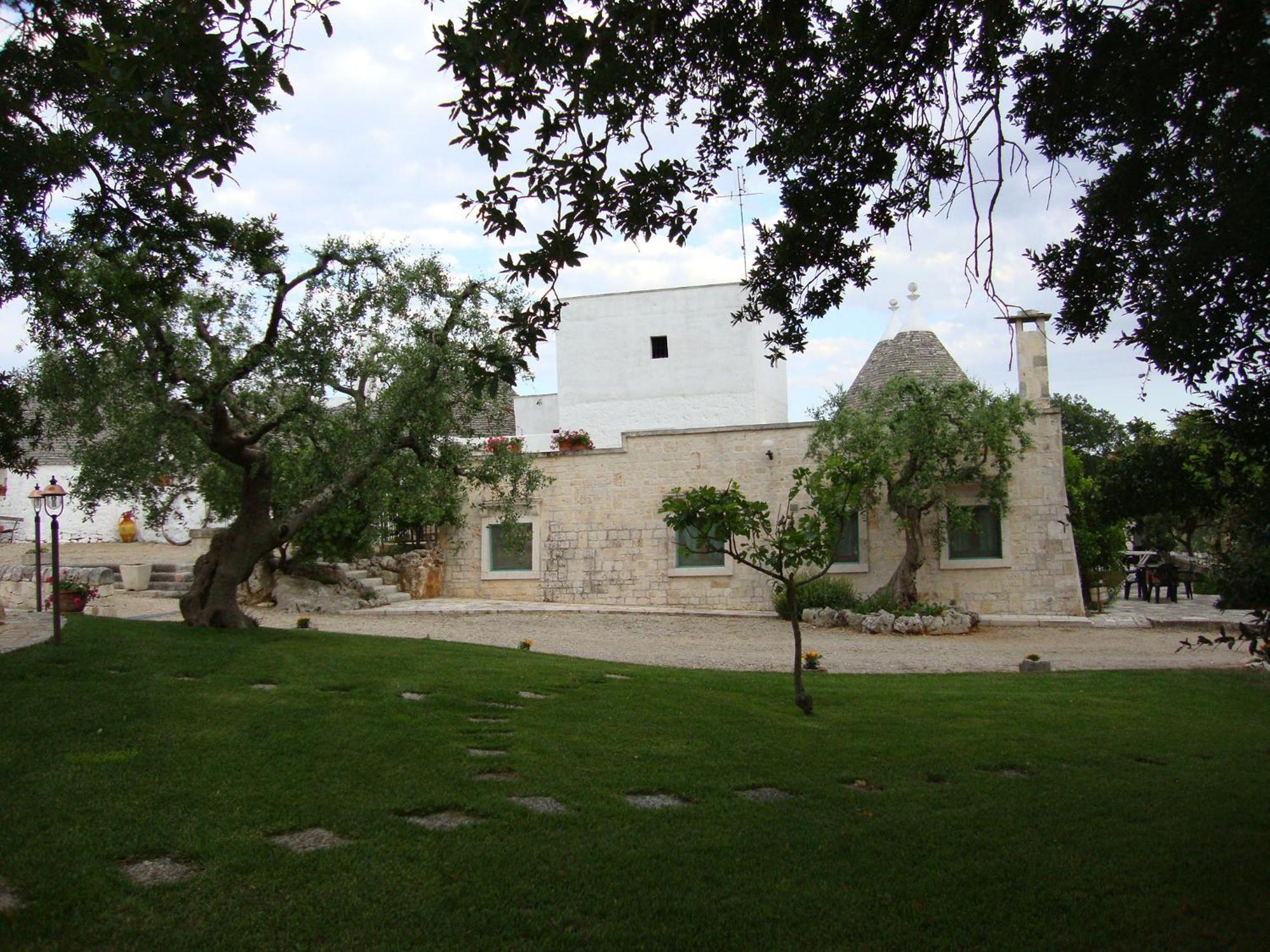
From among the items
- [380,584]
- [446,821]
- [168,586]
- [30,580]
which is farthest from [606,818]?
[168,586]

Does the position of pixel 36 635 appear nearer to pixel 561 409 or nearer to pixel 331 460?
pixel 331 460

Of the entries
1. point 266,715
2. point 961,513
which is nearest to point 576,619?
point 961,513

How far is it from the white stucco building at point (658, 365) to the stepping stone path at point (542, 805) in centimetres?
2319

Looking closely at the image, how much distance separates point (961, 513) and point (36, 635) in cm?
1501

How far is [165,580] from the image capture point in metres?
21.7

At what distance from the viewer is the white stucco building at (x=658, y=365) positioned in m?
29.3

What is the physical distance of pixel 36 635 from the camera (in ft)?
36.2

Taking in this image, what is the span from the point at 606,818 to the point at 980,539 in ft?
54.6

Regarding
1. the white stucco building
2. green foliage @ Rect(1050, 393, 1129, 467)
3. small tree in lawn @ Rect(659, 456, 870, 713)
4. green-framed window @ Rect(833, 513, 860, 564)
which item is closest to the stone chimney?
green-framed window @ Rect(833, 513, 860, 564)

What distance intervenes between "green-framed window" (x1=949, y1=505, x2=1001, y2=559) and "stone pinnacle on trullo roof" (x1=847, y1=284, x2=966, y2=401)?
4.13m

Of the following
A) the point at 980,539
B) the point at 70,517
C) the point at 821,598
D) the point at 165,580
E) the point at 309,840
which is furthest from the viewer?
the point at 70,517

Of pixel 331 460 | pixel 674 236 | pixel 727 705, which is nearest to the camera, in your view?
pixel 674 236

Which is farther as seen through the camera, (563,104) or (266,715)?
(266,715)

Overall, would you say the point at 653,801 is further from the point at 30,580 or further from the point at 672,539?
the point at 30,580
